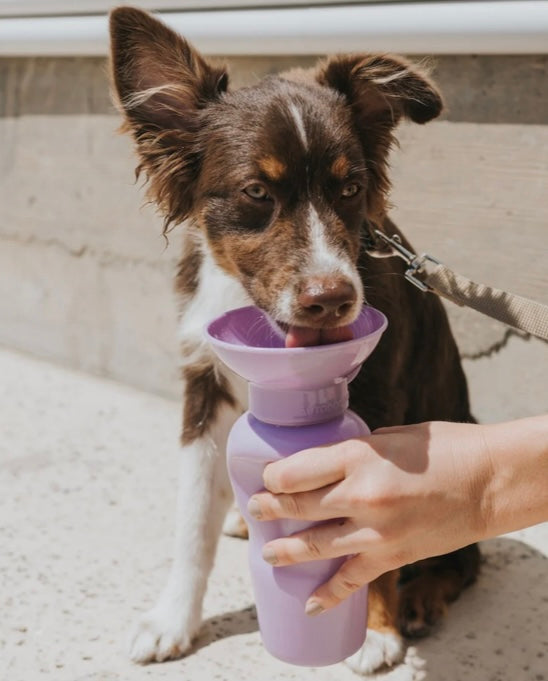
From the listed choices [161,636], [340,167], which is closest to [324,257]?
[340,167]

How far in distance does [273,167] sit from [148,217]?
228cm

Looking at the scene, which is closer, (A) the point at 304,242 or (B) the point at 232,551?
(A) the point at 304,242

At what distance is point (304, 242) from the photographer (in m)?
2.56

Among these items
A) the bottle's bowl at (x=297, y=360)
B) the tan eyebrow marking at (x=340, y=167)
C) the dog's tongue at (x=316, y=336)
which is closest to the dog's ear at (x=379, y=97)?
the tan eyebrow marking at (x=340, y=167)

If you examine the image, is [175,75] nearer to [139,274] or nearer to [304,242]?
[304,242]

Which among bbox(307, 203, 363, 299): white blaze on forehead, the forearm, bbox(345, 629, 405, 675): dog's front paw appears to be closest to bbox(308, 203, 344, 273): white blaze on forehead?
bbox(307, 203, 363, 299): white blaze on forehead

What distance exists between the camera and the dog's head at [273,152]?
101 inches

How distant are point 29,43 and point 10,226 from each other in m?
1.17

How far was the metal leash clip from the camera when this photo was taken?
104 inches

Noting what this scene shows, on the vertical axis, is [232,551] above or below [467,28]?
below

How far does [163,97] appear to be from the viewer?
2.83 m

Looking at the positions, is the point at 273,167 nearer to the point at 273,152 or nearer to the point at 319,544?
the point at 273,152

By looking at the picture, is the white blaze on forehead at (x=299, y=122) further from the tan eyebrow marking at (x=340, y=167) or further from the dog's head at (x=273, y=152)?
the tan eyebrow marking at (x=340, y=167)

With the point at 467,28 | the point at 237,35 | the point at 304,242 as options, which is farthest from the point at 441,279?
the point at 237,35
